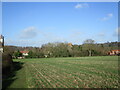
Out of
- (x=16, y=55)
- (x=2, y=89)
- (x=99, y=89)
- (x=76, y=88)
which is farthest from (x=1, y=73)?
(x=16, y=55)

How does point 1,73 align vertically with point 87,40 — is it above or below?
below

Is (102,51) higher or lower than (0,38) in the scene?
lower

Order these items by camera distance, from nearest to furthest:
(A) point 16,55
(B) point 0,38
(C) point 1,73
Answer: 1. (C) point 1,73
2. (B) point 0,38
3. (A) point 16,55

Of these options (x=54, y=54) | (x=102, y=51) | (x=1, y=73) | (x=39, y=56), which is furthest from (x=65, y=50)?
(x=1, y=73)

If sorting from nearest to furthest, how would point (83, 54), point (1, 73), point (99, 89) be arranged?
point (99, 89), point (1, 73), point (83, 54)

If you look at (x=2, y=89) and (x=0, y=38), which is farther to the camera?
(x=0, y=38)

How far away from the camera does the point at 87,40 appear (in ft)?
216

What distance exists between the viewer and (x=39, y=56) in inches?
2418

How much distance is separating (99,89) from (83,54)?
58.1 m

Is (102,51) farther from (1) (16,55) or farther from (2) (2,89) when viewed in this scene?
(2) (2,89)

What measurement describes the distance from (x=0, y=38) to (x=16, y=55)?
22.4 m

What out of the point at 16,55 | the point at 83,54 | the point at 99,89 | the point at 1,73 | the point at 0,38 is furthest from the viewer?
the point at 83,54

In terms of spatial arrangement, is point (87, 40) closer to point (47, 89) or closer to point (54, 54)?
point (54, 54)

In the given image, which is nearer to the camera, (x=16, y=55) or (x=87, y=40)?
(x=16, y=55)
